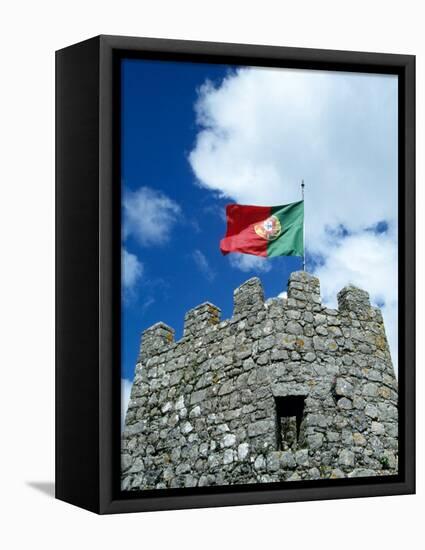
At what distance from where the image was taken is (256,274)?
12.7m

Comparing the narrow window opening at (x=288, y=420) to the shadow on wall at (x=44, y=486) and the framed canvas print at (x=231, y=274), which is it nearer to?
the framed canvas print at (x=231, y=274)

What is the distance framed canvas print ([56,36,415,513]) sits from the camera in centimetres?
1213

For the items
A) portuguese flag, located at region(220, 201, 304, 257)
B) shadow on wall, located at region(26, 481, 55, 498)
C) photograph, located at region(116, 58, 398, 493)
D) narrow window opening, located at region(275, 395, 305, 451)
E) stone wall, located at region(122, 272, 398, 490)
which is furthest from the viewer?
shadow on wall, located at region(26, 481, 55, 498)

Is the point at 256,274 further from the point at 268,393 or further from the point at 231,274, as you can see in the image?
the point at 268,393

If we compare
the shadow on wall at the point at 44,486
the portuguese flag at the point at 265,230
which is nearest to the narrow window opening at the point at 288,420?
the portuguese flag at the point at 265,230

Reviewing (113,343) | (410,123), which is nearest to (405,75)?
(410,123)

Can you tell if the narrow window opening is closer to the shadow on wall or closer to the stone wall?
the stone wall

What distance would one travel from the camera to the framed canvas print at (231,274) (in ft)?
39.8

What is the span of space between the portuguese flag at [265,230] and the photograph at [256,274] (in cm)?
1

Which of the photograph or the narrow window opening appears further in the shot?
the narrow window opening

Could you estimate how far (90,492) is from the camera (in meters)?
12.1

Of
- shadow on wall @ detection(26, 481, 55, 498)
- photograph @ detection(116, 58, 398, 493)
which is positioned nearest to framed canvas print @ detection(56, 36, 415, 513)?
photograph @ detection(116, 58, 398, 493)

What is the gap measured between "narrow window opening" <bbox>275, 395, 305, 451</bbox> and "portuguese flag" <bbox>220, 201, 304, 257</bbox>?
46.7 inches

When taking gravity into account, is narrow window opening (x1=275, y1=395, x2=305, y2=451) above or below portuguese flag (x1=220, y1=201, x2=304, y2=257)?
below
